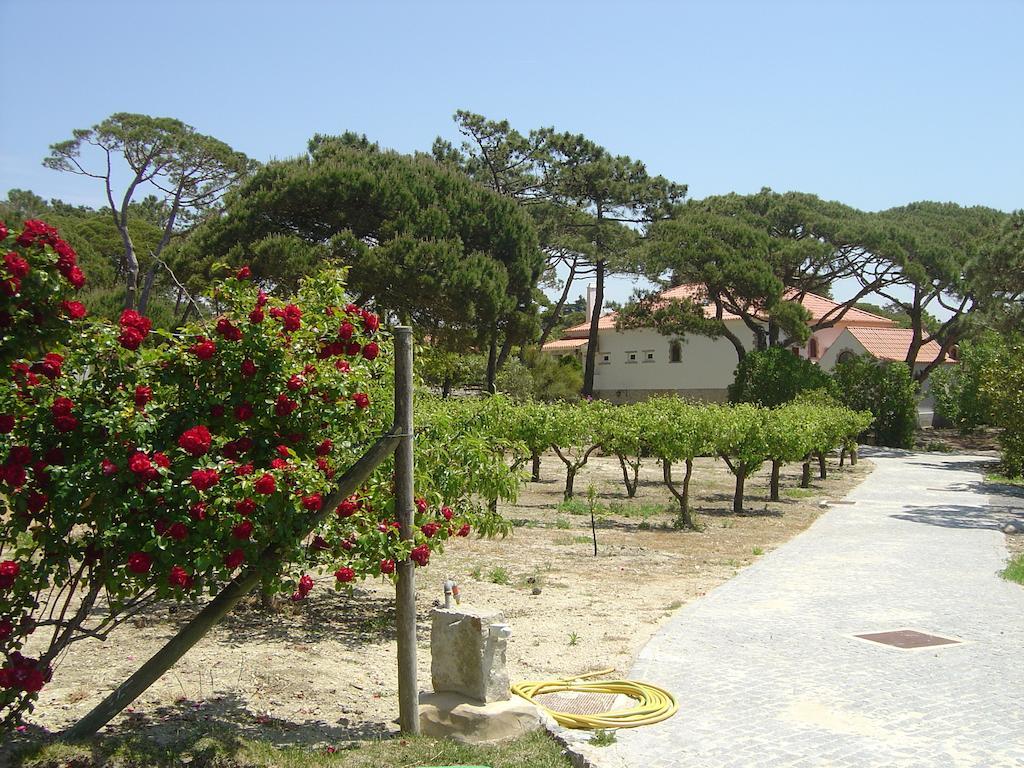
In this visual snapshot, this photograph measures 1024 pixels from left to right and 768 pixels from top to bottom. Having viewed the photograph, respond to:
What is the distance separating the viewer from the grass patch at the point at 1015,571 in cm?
1101

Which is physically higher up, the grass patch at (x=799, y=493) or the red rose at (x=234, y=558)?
the red rose at (x=234, y=558)

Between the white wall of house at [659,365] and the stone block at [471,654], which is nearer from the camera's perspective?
the stone block at [471,654]

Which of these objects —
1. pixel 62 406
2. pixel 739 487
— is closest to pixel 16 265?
pixel 62 406

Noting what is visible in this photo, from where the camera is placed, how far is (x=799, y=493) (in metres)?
21.8

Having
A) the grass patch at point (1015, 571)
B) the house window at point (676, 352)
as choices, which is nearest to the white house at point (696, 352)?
the house window at point (676, 352)

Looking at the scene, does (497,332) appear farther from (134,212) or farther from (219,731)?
(134,212)

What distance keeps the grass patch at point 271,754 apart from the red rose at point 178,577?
0.99m

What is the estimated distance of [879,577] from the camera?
11062 mm

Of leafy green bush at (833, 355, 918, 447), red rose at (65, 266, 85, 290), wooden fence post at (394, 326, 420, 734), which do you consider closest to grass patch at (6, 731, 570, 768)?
wooden fence post at (394, 326, 420, 734)

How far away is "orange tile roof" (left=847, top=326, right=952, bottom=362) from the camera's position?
45.5 m

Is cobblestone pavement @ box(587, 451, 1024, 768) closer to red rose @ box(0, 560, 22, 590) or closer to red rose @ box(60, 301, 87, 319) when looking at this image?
red rose @ box(0, 560, 22, 590)

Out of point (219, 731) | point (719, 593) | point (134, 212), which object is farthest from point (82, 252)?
point (219, 731)

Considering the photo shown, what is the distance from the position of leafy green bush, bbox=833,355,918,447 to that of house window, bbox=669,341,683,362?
1061 cm

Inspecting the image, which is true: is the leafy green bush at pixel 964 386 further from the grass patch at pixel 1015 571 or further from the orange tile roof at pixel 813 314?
the grass patch at pixel 1015 571
